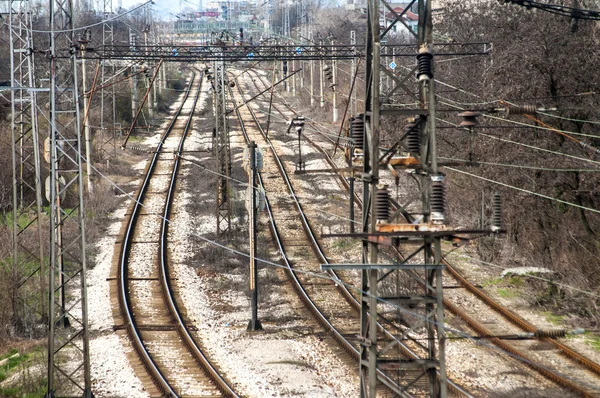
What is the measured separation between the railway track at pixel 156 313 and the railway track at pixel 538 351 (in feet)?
15.9

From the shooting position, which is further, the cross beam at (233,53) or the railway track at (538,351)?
the cross beam at (233,53)

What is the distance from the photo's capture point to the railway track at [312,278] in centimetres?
1338

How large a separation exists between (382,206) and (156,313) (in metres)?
9.01

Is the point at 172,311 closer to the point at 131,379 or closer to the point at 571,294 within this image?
the point at 131,379

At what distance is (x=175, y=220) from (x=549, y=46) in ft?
40.7

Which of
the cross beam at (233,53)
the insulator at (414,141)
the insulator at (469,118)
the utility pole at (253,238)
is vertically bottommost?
the utility pole at (253,238)

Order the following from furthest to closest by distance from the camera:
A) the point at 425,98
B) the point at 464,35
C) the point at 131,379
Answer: the point at 464,35 < the point at 131,379 < the point at 425,98

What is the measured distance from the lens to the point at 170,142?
38969 mm

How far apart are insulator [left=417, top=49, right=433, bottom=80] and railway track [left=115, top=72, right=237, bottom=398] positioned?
575cm

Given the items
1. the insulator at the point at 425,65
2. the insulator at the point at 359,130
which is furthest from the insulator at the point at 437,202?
the insulator at the point at 359,130

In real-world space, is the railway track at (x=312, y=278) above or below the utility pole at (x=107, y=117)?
below

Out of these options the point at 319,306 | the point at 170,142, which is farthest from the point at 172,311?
the point at 170,142

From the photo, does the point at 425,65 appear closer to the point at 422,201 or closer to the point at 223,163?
the point at 422,201

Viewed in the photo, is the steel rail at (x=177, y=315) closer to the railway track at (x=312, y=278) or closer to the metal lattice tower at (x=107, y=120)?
the railway track at (x=312, y=278)
